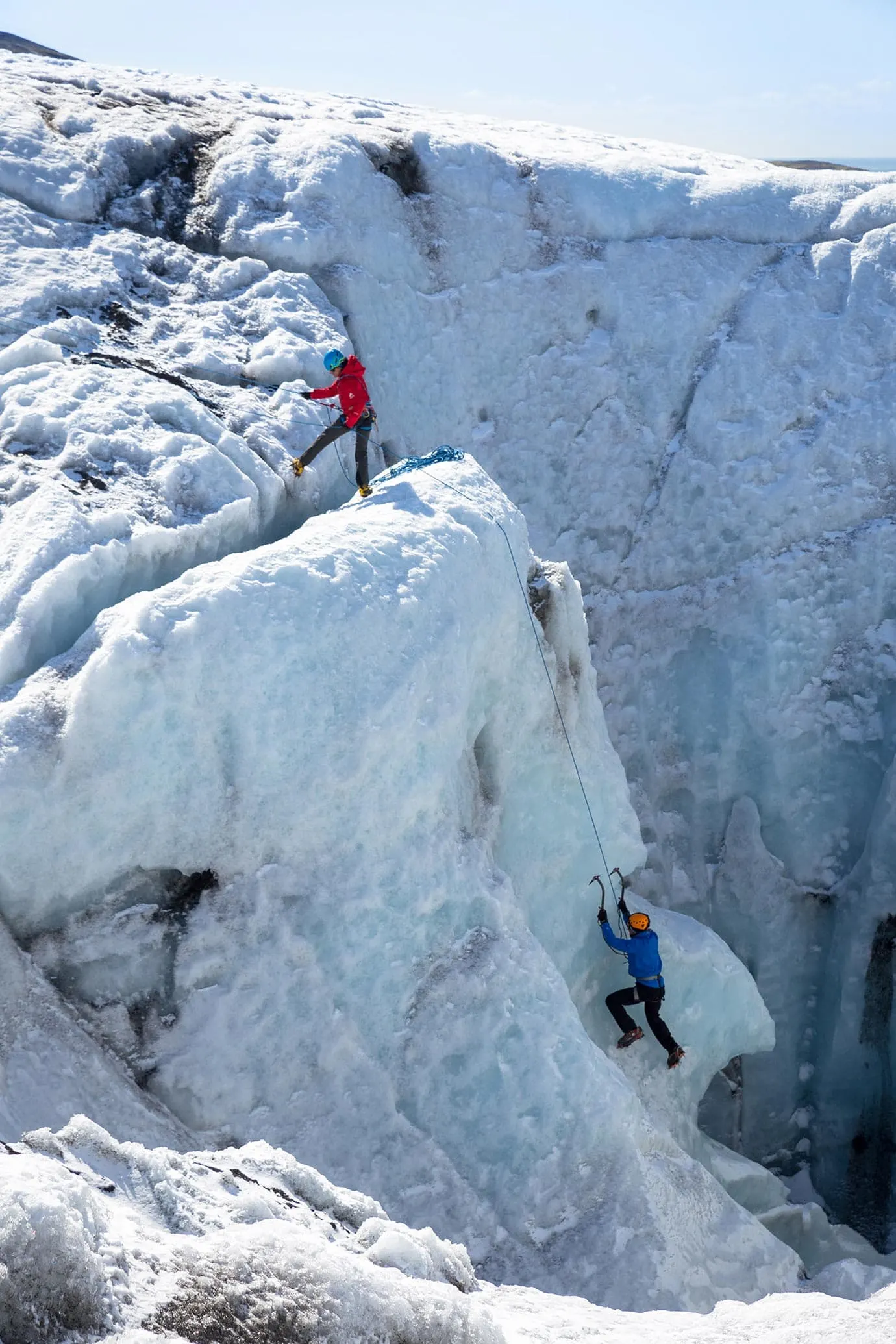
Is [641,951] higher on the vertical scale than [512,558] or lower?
lower

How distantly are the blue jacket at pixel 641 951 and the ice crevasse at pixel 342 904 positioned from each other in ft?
3.42

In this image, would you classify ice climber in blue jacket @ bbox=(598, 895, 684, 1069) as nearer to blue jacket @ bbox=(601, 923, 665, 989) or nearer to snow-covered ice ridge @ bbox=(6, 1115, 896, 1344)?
blue jacket @ bbox=(601, 923, 665, 989)

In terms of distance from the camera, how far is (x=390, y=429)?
31.3 ft

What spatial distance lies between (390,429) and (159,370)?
95.4 inches

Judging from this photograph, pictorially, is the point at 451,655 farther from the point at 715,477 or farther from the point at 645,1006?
the point at 715,477

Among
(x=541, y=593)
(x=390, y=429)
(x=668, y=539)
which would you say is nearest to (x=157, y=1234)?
(x=541, y=593)

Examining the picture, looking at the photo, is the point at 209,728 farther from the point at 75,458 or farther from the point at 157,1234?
the point at 157,1234

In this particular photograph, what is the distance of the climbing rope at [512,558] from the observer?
7340 millimetres

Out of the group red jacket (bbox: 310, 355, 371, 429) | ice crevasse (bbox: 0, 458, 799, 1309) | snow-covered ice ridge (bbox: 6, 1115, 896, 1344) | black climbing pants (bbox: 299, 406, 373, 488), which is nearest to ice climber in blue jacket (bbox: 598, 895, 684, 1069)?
ice crevasse (bbox: 0, 458, 799, 1309)

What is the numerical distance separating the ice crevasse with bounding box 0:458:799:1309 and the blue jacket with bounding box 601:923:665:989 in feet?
3.42

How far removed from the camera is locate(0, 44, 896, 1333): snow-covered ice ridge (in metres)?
5.66

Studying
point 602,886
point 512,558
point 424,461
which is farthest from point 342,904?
point 424,461

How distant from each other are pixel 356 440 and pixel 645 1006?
→ 4.36 m

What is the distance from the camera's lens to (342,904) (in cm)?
596
